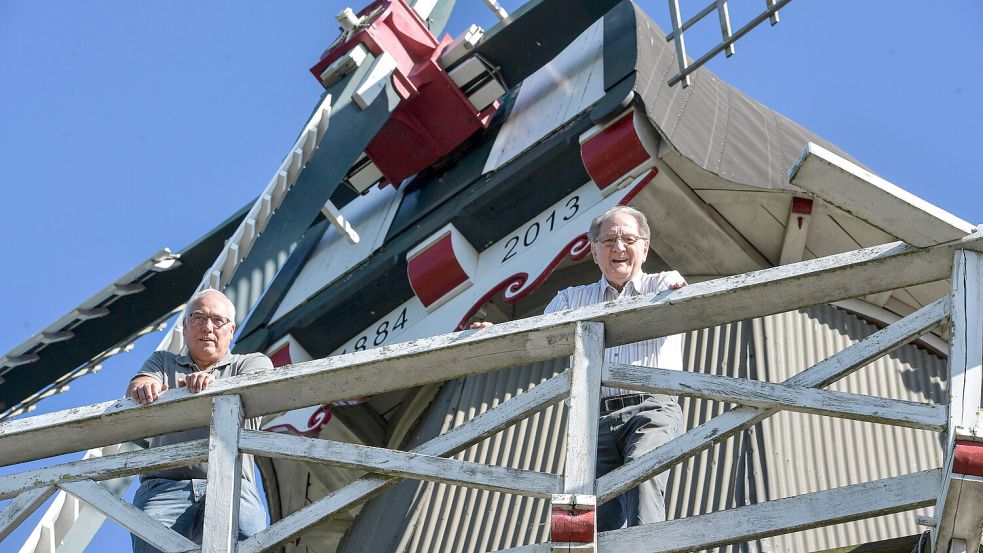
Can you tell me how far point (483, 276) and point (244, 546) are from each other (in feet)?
17.3

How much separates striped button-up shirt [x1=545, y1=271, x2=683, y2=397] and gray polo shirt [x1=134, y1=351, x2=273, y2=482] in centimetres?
119

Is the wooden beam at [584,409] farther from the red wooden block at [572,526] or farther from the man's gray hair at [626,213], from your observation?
the man's gray hair at [626,213]

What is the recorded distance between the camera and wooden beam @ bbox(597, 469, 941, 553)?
453 cm

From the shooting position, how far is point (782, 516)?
4605mm

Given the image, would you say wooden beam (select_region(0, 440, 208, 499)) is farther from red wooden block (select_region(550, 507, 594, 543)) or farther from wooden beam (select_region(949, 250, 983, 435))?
wooden beam (select_region(949, 250, 983, 435))

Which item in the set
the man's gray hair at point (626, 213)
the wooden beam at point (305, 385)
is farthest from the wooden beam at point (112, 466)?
the man's gray hair at point (626, 213)

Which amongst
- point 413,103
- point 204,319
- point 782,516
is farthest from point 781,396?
point 413,103

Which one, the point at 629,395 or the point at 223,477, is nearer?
the point at 223,477

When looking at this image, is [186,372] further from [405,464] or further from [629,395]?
[629,395]

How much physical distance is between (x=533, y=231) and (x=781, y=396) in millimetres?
5429

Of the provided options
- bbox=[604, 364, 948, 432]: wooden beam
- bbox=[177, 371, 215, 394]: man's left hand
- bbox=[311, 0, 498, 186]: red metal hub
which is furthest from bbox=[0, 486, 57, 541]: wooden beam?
bbox=[311, 0, 498, 186]: red metal hub

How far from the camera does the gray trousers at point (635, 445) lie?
5.43m

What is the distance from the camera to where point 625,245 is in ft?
19.9

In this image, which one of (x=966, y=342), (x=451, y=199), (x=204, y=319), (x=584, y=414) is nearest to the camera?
(x=966, y=342)
